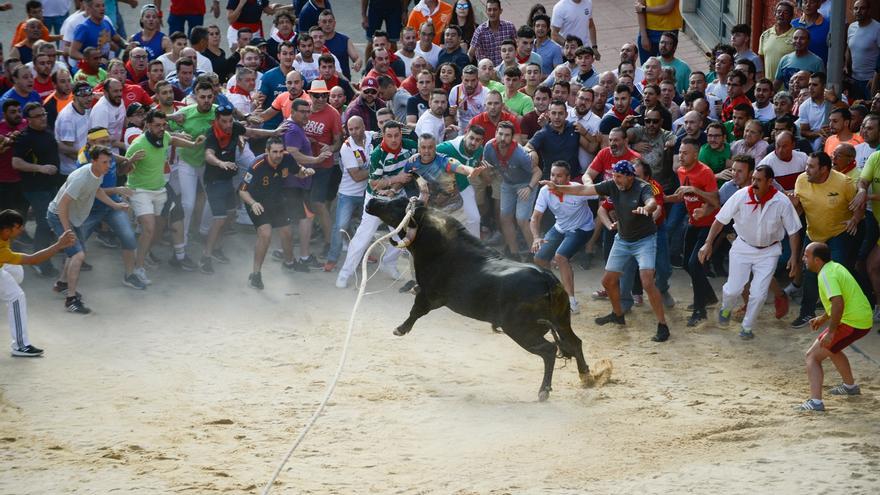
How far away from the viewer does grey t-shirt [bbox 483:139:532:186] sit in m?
13.9

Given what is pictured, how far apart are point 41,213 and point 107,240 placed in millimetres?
1121

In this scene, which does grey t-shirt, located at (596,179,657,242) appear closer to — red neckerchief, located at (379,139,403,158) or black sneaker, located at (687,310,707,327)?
black sneaker, located at (687,310,707,327)

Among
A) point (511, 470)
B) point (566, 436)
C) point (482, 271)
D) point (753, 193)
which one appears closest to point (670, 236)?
point (753, 193)

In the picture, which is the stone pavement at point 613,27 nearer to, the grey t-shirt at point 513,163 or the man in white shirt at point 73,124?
the grey t-shirt at point 513,163

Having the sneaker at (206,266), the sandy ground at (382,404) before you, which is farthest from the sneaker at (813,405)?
the sneaker at (206,266)

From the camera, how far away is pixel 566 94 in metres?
14.6

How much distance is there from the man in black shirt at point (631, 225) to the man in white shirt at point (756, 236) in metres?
0.58

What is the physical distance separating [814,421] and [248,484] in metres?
4.43

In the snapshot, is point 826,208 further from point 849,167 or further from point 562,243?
point 562,243

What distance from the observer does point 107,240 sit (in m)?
14.4

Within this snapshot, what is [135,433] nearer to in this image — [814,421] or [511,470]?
[511,470]

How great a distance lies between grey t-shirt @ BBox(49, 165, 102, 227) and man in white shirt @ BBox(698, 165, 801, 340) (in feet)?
20.1

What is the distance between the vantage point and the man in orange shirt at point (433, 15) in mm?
17375

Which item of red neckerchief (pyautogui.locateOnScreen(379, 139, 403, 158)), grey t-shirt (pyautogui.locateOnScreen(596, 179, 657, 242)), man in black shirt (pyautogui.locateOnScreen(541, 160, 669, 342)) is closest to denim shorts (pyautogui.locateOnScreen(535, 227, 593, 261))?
man in black shirt (pyautogui.locateOnScreen(541, 160, 669, 342))
